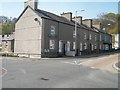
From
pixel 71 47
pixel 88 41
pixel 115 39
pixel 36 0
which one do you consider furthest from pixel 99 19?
pixel 36 0

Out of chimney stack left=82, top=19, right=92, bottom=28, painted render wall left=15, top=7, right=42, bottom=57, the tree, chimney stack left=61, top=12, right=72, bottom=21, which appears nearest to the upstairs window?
painted render wall left=15, top=7, right=42, bottom=57

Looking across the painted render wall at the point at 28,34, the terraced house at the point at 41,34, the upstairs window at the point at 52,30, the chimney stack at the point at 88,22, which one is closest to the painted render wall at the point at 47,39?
the terraced house at the point at 41,34

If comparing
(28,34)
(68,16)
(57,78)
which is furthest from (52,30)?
(57,78)

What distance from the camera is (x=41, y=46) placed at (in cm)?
3316

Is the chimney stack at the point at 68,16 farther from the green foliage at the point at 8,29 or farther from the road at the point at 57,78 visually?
the green foliage at the point at 8,29

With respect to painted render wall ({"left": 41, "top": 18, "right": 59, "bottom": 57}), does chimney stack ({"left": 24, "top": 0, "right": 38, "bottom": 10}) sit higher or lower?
higher

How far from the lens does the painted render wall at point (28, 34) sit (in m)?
34.0

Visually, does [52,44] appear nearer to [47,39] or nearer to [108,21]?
[47,39]

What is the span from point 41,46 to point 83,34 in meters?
16.1

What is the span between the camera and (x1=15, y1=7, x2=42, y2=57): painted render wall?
1337 inches

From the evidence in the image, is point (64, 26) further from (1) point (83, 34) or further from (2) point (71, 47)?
(1) point (83, 34)

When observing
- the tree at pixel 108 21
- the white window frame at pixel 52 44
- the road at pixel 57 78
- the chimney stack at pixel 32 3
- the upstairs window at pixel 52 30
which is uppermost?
the tree at pixel 108 21

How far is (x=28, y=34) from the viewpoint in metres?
36.1

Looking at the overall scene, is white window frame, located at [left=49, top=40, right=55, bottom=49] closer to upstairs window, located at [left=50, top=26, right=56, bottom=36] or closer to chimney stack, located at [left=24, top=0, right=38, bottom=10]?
upstairs window, located at [left=50, top=26, right=56, bottom=36]
